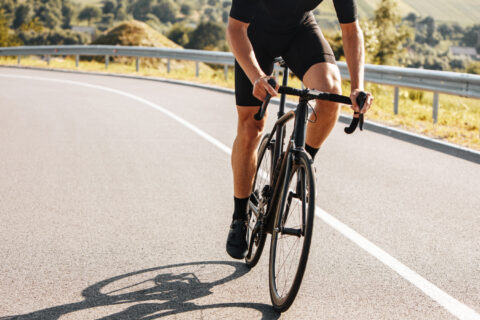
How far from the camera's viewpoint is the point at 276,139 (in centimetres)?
379

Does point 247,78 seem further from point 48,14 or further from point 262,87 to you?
point 48,14

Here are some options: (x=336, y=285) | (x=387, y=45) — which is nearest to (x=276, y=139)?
(x=336, y=285)

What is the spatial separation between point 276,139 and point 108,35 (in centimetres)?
2930

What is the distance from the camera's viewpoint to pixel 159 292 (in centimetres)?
363

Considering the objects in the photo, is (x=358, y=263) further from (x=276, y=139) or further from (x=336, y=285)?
(x=276, y=139)

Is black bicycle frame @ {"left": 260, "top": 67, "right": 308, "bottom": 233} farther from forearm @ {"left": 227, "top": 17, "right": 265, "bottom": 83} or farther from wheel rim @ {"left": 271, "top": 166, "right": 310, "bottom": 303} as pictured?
forearm @ {"left": 227, "top": 17, "right": 265, "bottom": 83}

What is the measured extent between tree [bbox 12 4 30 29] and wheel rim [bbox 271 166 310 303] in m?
144

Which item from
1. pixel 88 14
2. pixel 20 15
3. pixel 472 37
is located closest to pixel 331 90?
pixel 20 15

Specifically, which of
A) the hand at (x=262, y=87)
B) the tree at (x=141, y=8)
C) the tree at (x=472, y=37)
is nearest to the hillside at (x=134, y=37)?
the hand at (x=262, y=87)

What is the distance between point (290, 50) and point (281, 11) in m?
0.26

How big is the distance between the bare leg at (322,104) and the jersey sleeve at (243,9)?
485 millimetres

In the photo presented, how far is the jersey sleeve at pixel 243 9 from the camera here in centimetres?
344

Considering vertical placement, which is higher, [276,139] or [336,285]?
[276,139]

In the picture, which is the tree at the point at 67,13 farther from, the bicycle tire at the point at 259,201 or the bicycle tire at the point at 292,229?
the bicycle tire at the point at 292,229
